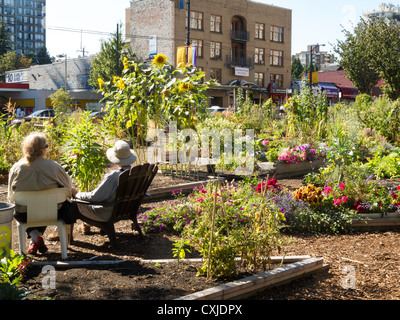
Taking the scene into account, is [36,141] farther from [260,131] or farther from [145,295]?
[260,131]

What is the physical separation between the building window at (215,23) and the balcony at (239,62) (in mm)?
2816

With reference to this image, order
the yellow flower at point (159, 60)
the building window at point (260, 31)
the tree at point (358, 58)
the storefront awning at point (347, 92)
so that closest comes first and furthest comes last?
1. the yellow flower at point (159, 60)
2. the tree at point (358, 58)
3. the building window at point (260, 31)
4. the storefront awning at point (347, 92)

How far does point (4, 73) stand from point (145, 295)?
7000cm

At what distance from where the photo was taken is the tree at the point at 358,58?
27805 millimetres

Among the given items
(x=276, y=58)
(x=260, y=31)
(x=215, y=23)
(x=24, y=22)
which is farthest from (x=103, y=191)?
(x=24, y=22)

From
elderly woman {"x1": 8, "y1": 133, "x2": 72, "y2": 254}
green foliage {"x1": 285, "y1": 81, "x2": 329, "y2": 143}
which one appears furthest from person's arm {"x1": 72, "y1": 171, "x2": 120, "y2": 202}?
green foliage {"x1": 285, "y1": 81, "x2": 329, "y2": 143}

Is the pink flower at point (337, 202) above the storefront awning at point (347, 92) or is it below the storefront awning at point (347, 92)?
below

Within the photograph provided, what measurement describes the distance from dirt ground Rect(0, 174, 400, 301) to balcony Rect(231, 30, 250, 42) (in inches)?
1627

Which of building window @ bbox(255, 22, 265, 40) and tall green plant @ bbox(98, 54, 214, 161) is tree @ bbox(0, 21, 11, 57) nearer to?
building window @ bbox(255, 22, 265, 40)

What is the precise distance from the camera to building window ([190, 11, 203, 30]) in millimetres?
41688

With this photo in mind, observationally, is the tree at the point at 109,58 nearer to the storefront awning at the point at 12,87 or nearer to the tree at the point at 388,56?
the storefront awning at the point at 12,87

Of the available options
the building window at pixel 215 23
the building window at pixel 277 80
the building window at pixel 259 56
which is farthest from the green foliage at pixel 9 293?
the building window at pixel 277 80

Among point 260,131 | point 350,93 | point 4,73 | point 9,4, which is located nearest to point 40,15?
point 9,4
